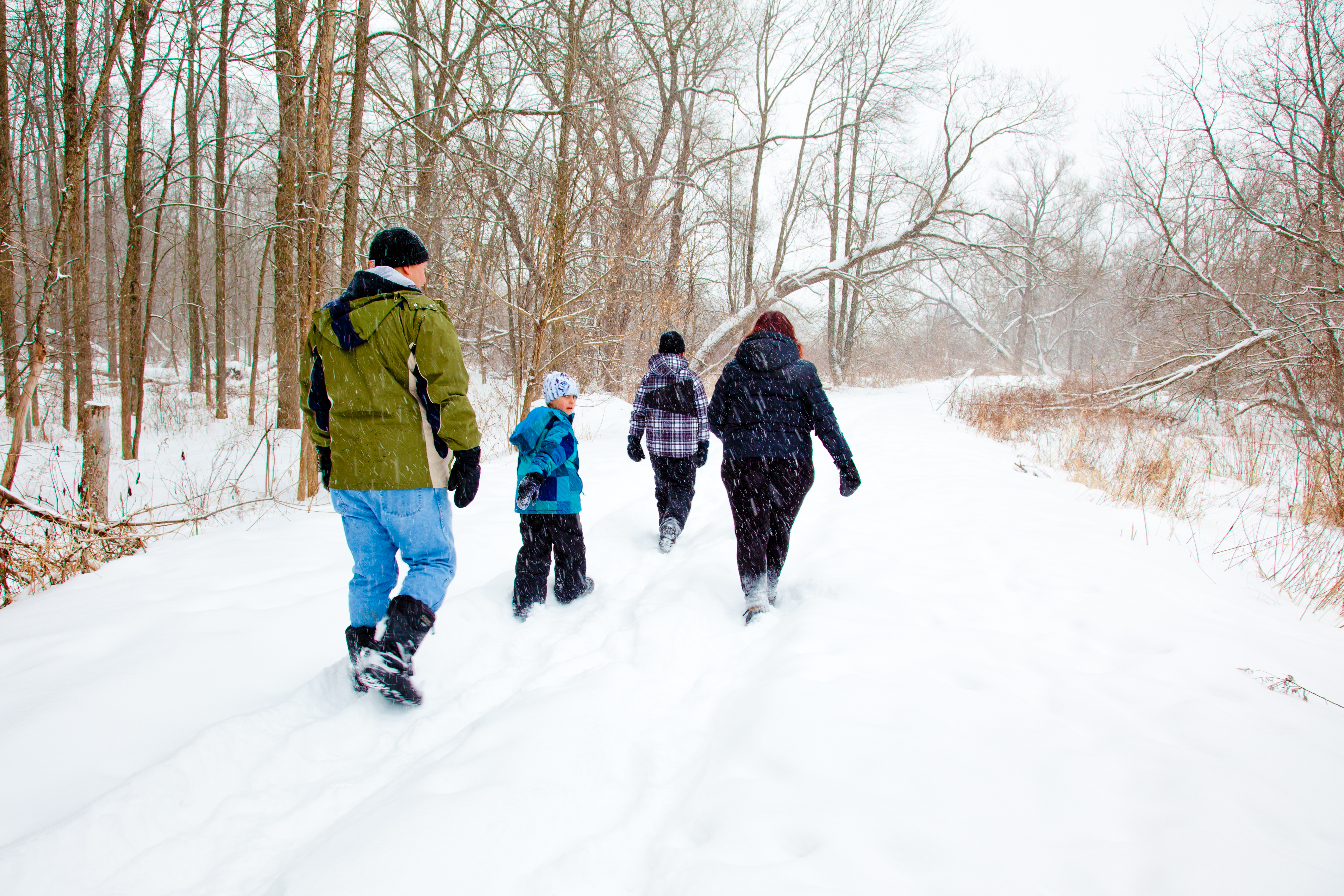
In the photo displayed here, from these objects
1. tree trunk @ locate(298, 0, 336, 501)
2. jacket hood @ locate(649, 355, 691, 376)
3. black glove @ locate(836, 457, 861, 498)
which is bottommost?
black glove @ locate(836, 457, 861, 498)

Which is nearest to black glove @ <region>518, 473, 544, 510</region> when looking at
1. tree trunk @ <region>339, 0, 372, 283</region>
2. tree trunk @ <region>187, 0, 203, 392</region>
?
tree trunk @ <region>339, 0, 372, 283</region>

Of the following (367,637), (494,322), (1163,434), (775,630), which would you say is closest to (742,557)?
(775,630)

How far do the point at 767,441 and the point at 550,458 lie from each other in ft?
4.10

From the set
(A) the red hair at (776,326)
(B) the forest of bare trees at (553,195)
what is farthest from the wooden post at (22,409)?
(A) the red hair at (776,326)

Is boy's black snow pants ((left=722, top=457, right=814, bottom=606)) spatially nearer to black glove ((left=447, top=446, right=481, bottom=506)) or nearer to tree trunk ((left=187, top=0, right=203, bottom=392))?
black glove ((left=447, top=446, right=481, bottom=506))

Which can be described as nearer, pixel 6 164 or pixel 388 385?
pixel 388 385

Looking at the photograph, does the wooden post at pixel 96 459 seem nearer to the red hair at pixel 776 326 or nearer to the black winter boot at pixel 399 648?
the black winter boot at pixel 399 648

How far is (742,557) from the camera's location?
3.14m

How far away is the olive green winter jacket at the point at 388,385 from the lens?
206 centimetres

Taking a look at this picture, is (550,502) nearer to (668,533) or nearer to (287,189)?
(668,533)

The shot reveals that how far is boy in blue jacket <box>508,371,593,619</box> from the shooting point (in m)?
3.11

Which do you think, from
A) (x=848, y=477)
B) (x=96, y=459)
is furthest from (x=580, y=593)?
(x=96, y=459)

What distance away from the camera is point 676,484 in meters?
A: 4.52

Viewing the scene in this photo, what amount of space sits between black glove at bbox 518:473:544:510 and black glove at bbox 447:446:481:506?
763mm
